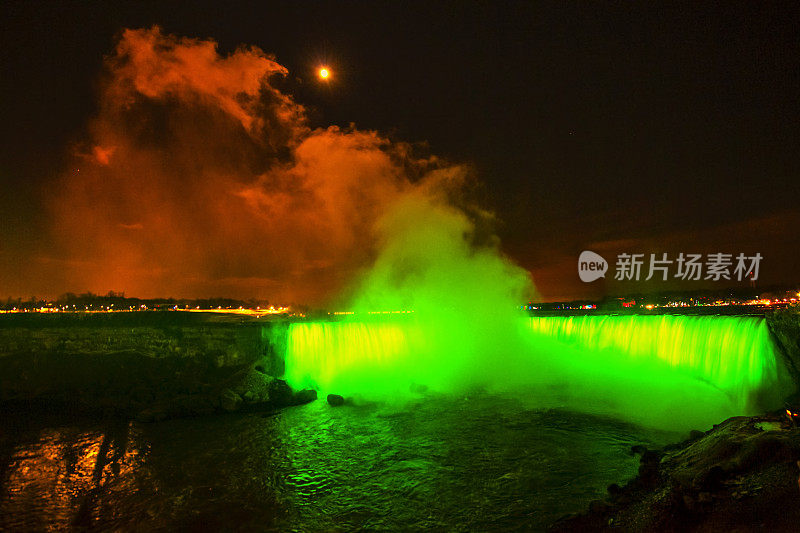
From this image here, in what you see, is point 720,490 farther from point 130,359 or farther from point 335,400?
point 130,359

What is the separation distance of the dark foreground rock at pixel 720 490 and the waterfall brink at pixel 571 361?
17.1 ft

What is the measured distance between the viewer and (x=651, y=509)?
6.04m

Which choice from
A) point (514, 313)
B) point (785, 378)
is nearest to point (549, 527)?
point (785, 378)

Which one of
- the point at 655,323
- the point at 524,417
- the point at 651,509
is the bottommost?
the point at 524,417

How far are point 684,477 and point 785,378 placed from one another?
8821 millimetres

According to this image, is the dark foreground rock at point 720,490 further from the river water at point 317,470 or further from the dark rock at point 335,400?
the dark rock at point 335,400

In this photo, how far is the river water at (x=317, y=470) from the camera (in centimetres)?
A: 792

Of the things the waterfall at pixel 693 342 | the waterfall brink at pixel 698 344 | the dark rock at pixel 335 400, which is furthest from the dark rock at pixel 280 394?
the waterfall brink at pixel 698 344

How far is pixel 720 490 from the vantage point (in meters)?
5.86

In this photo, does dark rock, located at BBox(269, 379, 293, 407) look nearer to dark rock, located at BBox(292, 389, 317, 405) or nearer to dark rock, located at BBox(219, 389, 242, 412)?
dark rock, located at BBox(292, 389, 317, 405)

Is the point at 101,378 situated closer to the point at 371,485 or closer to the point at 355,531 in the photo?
the point at 371,485

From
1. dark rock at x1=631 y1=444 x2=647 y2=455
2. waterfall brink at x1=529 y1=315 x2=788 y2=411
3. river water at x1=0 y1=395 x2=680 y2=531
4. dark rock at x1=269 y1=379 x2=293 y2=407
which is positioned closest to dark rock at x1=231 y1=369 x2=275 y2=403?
dark rock at x1=269 y1=379 x2=293 y2=407

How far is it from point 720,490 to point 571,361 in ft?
54.1

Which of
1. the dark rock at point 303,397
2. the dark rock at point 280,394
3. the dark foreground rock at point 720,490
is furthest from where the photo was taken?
the dark rock at point 303,397
